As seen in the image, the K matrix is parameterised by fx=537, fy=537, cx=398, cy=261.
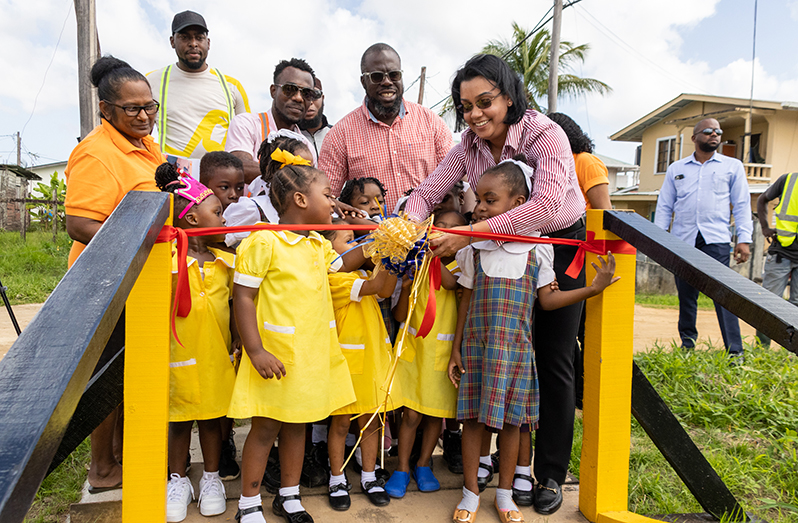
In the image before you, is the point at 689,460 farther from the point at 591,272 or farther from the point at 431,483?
the point at 431,483

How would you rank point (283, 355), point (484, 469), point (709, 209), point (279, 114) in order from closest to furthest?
point (283, 355), point (484, 469), point (279, 114), point (709, 209)

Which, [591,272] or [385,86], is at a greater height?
[385,86]

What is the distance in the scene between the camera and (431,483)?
273cm

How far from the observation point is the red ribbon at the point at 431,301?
7.45ft

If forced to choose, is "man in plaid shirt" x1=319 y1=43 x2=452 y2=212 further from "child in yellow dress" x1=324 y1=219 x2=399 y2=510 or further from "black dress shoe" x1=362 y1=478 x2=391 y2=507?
"black dress shoe" x1=362 y1=478 x2=391 y2=507

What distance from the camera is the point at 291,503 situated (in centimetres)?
237

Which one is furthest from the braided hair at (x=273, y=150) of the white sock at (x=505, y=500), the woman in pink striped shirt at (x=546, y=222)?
the white sock at (x=505, y=500)

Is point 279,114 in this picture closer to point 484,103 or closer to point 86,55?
point 484,103

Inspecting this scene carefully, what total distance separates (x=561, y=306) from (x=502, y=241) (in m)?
0.41

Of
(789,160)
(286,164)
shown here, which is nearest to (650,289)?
(789,160)

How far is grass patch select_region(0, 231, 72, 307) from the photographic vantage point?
8.33 meters

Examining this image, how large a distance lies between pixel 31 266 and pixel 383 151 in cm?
988

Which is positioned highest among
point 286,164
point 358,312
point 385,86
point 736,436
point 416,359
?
point 385,86

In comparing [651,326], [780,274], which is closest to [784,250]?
[780,274]
